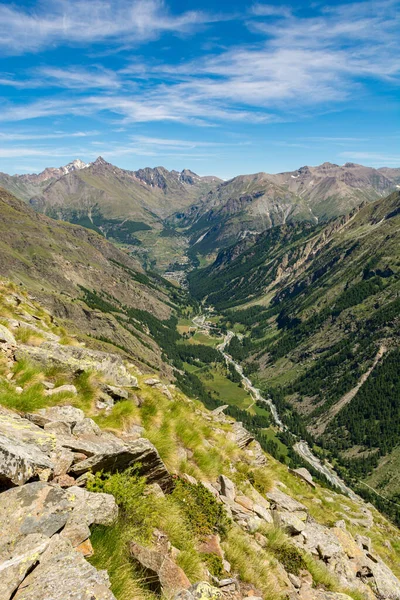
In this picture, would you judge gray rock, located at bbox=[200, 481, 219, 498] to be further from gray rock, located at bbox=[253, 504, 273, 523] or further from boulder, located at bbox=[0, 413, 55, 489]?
boulder, located at bbox=[0, 413, 55, 489]

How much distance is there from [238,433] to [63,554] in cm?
2642

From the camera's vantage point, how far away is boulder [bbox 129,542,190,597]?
7566 millimetres

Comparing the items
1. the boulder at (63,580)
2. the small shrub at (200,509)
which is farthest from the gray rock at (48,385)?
the boulder at (63,580)

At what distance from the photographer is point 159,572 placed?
7789mm

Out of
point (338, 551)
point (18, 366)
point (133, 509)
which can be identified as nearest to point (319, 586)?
point (338, 551)

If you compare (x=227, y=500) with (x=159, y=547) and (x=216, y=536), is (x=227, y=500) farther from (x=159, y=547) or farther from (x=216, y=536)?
(x=159, y=547)

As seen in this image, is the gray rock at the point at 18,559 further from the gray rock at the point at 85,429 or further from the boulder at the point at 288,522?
the boulder at the point at 288,522

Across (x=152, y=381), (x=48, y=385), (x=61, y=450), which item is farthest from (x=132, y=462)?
(x=152, y=381)

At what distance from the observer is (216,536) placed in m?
11.9

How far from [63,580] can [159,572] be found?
3192 mm

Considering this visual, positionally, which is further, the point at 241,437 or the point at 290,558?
the point at 241,437

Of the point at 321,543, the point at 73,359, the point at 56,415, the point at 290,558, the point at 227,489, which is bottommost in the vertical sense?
the point at 321,543

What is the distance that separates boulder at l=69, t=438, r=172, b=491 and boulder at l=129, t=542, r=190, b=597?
2684 mm

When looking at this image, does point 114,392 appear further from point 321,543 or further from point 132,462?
point 321,543
